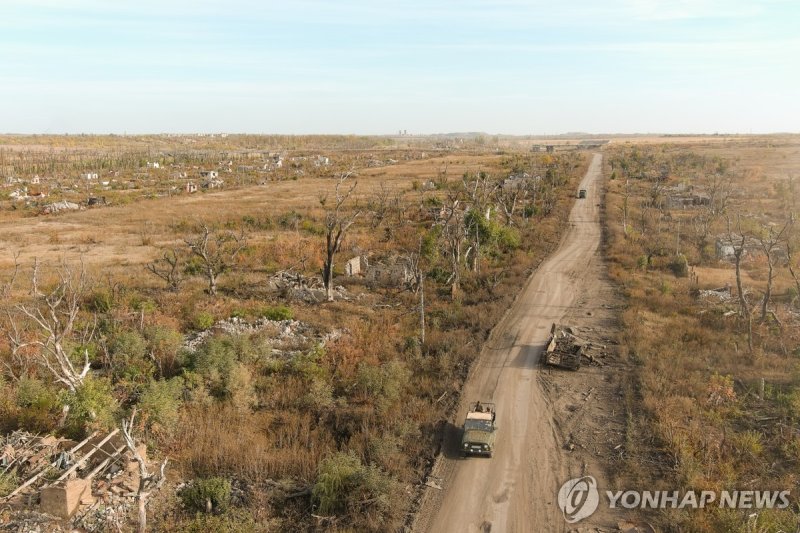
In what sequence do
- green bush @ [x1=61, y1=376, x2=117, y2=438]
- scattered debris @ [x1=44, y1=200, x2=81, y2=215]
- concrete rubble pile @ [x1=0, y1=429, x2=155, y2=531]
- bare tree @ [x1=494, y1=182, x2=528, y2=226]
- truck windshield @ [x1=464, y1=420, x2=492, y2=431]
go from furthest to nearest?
scattered debris @ [x1=44, y1=200, x2=81, y2=215] → bare tree @ [x1=494, y1=182, x2=528, y2=226] → truck windshield @ [x1=464, y1=420, x2=492, y2=431] → green bush @ [x1=61, y1=376, x2=117, y2=438] → concrete rubble pile @ [x1=0, y1=429, x2=155, y2=531]

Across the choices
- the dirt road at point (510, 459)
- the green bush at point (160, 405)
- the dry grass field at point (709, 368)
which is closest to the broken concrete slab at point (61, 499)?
the green bush at point (160, 405)

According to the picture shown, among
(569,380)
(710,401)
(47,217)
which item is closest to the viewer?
(710,401)

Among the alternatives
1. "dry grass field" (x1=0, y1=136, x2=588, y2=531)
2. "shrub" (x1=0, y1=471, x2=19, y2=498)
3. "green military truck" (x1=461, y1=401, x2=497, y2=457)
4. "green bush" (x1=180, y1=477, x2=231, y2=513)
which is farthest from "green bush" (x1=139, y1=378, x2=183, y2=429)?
"green military truck" (x1=461, y1=401, x2=497, y2=457)

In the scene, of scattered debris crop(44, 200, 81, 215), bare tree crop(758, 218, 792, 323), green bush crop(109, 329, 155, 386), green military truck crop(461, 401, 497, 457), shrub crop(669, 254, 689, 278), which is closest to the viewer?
green military truck crop(461, 401, 497, 457)

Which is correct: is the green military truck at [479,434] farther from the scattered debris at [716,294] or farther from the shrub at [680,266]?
the shrub at [680,266]

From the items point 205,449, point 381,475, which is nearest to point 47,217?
point 205,449

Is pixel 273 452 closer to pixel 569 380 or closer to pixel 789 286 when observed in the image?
pixel 569 380

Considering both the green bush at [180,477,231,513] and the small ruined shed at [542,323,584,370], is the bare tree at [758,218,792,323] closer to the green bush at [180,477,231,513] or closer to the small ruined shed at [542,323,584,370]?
the small ruined shed at [542,323,584,370]
